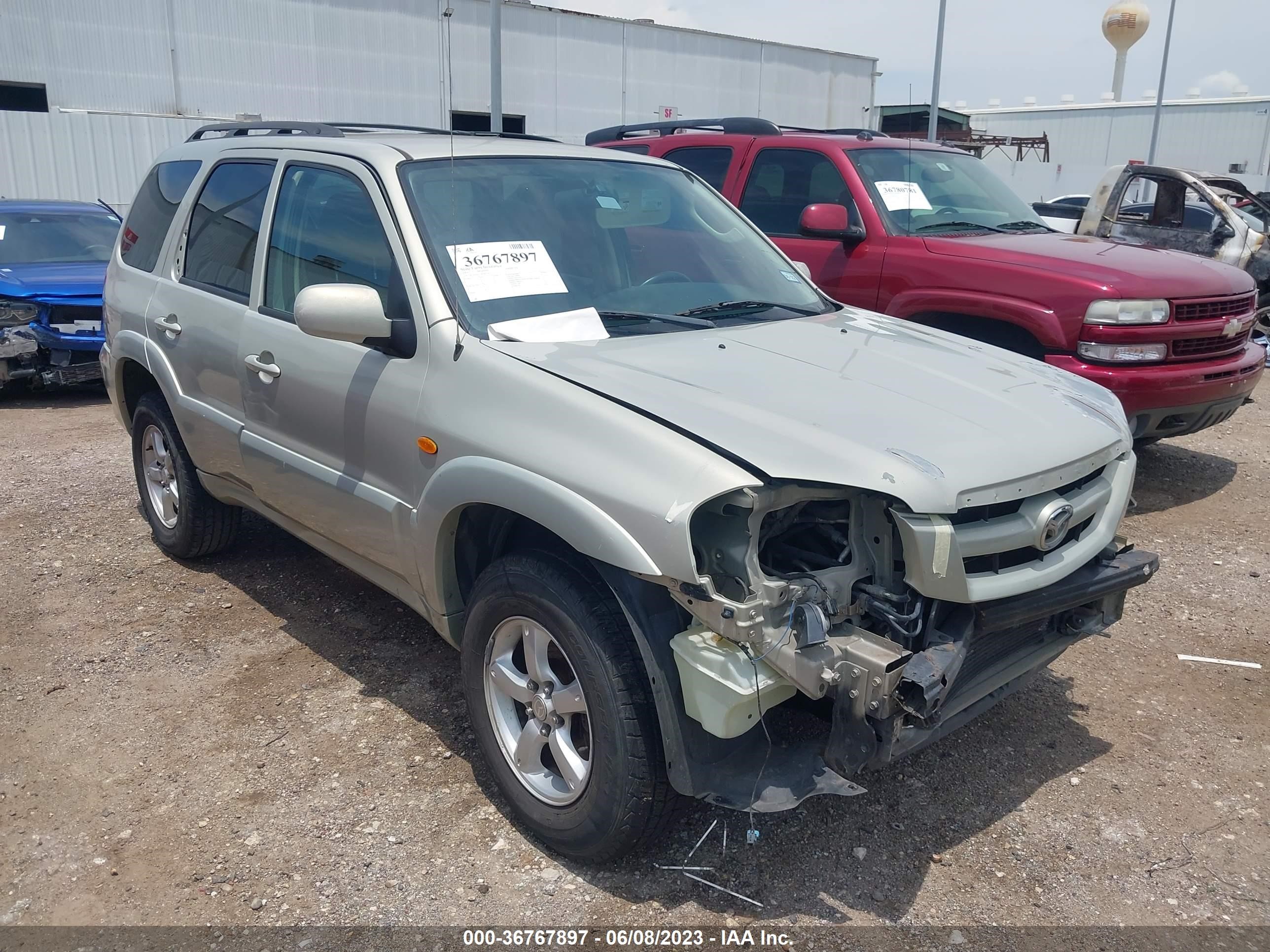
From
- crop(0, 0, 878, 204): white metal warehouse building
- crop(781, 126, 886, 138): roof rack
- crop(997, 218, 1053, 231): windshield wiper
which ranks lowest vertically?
crop(997, 218, 1053, 231): windshield wiper

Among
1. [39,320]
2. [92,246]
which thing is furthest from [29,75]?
[39,320]

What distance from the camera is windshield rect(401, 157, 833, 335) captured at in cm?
327

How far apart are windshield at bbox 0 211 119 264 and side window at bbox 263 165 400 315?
705 cm

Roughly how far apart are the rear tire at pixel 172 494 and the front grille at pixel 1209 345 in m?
5.14

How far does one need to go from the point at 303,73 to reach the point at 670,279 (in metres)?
23.3

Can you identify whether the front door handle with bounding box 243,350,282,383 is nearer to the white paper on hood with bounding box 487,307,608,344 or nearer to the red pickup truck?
the white paper on hood with bounding box 487,307,608,344

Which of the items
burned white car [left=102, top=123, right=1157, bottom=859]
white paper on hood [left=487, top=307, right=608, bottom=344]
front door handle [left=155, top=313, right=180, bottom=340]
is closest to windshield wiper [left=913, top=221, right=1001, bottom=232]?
burned white car [left=102, top=123, right=1157, bottom=859]

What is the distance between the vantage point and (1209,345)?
5961 mm

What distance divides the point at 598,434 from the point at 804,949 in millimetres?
1407

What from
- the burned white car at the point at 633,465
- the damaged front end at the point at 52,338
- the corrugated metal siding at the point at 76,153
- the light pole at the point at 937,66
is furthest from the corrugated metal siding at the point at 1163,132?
the burned white car at the point at 633,465

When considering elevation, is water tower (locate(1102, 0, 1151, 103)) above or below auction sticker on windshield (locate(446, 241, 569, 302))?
above

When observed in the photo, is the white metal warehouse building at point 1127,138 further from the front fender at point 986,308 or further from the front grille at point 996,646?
the front grille at point 996,646

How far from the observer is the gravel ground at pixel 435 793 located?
2789 mm

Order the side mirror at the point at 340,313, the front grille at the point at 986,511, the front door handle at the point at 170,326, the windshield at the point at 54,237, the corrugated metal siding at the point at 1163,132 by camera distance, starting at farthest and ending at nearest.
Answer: the corrugated metal siding at the point at 1163,132, the windshield at the point at 54,237, the front door handle at the point at 170,326, the side mirror at the point at 340,313, the front grille at the point at 986,511
